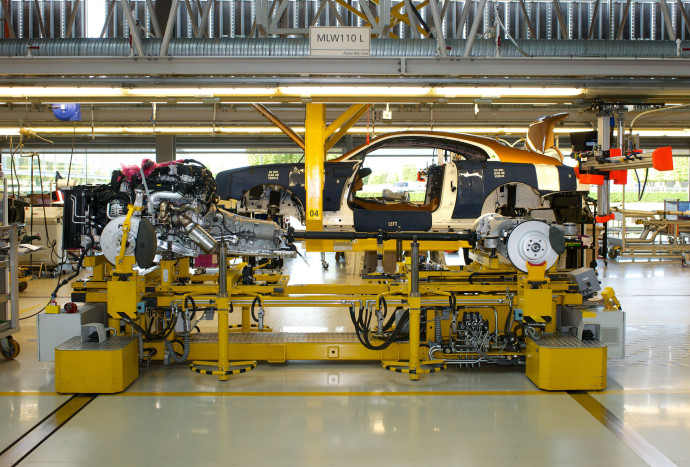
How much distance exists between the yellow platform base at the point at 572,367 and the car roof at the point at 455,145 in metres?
4.06

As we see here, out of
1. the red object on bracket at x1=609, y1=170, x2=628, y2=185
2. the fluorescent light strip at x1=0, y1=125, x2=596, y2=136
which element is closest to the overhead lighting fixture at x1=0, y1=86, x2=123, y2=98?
the fluorescent light strip at x1=0, y1=125, x2=596, y2=136

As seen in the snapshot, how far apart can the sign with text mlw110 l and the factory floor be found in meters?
3.19

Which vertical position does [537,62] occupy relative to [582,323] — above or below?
above

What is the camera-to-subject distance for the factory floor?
3.57 m

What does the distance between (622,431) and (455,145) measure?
514 centimetres

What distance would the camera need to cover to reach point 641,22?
1278 centimetres

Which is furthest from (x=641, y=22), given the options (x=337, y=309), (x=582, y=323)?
(x=582, y=323)

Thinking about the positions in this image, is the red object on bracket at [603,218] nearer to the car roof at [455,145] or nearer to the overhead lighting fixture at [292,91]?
the car roof at [455,145]

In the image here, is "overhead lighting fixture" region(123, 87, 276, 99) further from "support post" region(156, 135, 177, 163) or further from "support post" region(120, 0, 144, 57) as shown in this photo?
"support post" region(156, 135, 177, 163)

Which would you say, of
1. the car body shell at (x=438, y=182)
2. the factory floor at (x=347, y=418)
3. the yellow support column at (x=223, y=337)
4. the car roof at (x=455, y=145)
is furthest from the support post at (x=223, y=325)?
the car roof at (x=455, y=145)

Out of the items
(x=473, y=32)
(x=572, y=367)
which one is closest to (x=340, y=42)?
(x=473, y=32)

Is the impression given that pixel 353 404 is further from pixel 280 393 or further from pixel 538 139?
pixel 538 139

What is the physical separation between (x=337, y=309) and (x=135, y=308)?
3887 mm

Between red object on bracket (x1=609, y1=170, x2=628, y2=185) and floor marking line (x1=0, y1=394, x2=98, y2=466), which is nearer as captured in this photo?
floor marking line (x1=0, y1=394, x2=98, y2=466)
